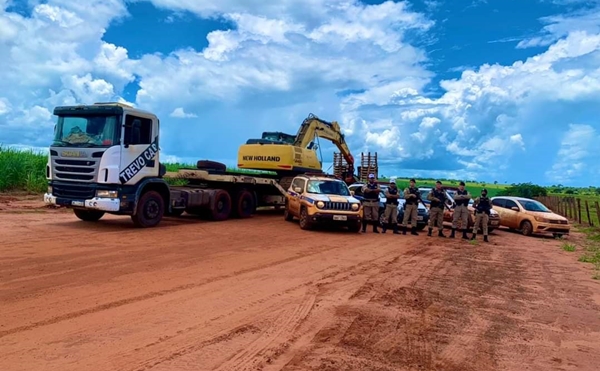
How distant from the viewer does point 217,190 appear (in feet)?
59.3

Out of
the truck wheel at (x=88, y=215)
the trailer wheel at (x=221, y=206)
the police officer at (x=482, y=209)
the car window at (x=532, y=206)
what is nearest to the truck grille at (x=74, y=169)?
the truck wheel at (x=88, y=215)

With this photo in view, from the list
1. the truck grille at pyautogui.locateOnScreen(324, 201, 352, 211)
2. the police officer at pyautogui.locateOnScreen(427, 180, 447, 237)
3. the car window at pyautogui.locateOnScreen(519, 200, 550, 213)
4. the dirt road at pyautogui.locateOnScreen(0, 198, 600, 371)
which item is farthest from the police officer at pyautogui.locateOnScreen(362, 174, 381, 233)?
the car window at pyautogui.locateOnScreen(519, 200, 550, 213)

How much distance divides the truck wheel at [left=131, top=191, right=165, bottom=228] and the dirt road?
168cm

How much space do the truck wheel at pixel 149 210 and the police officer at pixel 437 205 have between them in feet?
28.5

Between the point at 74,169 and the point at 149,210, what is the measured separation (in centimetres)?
231

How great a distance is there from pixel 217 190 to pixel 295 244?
19.3 feet

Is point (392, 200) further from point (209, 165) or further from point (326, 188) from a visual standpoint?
point (209, 165)

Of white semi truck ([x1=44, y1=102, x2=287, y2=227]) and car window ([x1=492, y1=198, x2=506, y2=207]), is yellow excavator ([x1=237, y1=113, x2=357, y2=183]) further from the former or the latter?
car window ([x1=492, y1=198, x2=506, y2=207])

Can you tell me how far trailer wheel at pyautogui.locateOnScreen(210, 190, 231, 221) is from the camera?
17.9 meters

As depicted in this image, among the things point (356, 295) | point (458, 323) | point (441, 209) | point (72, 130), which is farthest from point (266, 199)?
point (458, 323)

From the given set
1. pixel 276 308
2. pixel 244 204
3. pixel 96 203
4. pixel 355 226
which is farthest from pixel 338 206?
pixel 276 308

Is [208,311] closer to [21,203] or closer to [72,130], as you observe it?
[72,130]

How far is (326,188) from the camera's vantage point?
1762 cm

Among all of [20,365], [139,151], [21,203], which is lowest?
[20,365]
